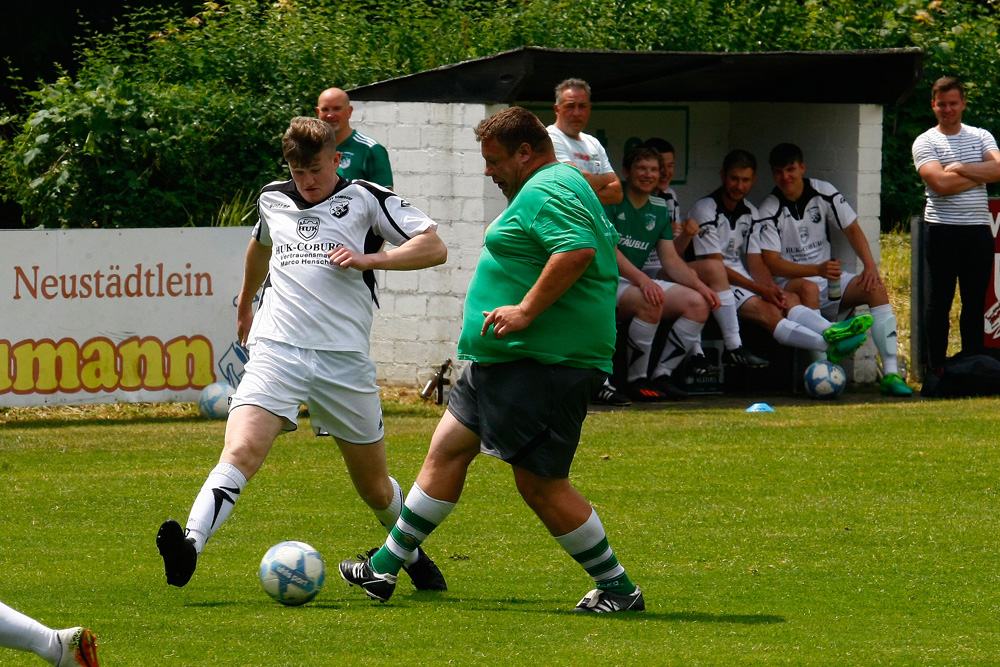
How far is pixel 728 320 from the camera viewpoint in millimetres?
13023

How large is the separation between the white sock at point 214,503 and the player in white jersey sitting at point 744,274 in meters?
7.82

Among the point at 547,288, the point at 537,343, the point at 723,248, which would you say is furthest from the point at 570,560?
the point at 723,248

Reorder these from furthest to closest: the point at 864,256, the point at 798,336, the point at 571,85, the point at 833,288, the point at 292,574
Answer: the point at 833,288
the point at 864,256
the point at 798,336
the point at 571,85
the point at 292,574

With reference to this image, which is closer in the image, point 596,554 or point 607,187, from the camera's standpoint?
point 596,554

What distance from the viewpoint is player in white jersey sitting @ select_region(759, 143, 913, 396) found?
1325 centimetres

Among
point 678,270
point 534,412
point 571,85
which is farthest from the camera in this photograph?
point 678,270

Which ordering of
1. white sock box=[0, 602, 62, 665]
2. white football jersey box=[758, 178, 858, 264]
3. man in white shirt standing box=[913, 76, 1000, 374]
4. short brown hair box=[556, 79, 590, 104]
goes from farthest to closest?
white football jersey box=[758, 178, 858, 264] < man in white shirt standing box=[913, 76, 1000, 374] < short brown hair box=[556, 79, 590, 104] < white sock box=[0, 602, 62, 665]

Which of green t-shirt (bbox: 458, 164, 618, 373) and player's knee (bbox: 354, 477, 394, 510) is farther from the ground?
green t-shirt (bbox: 458, 164, 618, 373)

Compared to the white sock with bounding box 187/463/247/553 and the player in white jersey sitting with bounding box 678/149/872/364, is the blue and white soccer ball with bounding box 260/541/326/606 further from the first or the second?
the player in white jersey sitting with bounding box 678/149/872/364

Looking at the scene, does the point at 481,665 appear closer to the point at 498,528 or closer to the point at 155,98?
the point at 498,528

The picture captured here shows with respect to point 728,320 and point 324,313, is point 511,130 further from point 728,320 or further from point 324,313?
point 728,320

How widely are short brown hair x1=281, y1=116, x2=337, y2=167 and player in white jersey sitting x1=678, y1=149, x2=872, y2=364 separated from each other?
731cm

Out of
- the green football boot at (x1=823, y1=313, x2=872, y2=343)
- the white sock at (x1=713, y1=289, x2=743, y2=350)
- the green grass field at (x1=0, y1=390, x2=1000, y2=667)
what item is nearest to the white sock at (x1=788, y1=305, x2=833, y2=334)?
the green football boot at (x1=823, y1=313, x2=872, y2=343)

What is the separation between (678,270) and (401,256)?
22.7ft
